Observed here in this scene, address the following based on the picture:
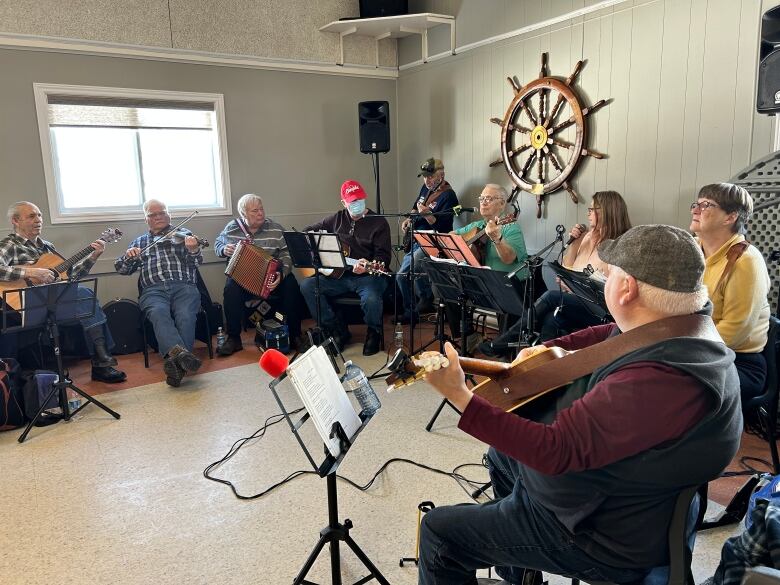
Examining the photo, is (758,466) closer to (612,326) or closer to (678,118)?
(612,326)

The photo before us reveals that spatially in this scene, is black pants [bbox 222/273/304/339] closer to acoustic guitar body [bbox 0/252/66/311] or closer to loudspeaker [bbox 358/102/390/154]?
acoustic guitar body [bbox 0/252/66/311]

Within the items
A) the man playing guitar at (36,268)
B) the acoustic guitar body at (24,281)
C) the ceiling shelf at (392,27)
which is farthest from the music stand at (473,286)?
the ceiling shelf at (392,27)

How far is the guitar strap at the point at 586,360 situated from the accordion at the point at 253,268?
3.25m

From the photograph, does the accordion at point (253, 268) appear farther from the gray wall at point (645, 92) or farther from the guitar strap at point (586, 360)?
the guitar strap at point (586, 360)

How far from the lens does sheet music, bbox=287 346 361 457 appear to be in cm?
142

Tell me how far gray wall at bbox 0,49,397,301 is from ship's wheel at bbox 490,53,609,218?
69.4 inches

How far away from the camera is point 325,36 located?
17.7ft

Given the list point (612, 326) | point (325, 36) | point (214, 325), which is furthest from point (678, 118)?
point (214, 325)

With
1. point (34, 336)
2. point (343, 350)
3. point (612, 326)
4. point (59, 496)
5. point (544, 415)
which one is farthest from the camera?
point (343, 350)

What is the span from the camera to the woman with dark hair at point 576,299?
3447 mm

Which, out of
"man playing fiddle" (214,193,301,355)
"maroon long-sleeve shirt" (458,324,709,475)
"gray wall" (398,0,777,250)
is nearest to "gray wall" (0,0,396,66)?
"gray wall" (398,0,777,250)

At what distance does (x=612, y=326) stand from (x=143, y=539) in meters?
1.82

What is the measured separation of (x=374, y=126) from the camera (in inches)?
207

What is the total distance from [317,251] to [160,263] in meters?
1.30
